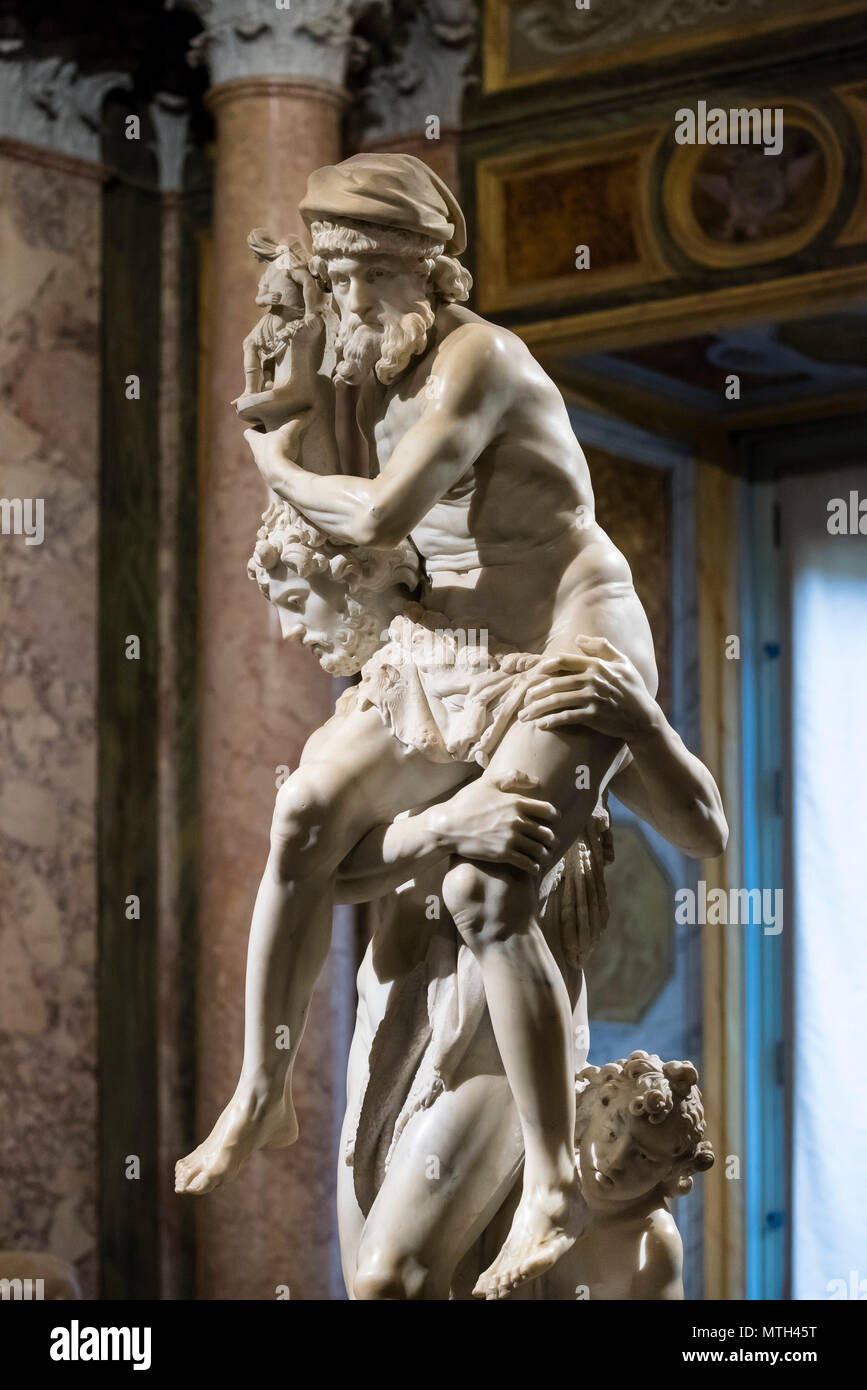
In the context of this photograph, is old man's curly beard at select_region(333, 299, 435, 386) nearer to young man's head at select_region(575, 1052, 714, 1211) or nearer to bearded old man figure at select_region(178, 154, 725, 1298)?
bearded old man figure at select_region(178, 154, 725, 1298)

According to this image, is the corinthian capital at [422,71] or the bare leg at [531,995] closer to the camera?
the bare leg at [531,995]

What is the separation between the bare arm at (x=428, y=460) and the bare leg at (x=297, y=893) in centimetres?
37

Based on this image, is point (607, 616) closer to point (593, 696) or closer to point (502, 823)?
point (593, 696)

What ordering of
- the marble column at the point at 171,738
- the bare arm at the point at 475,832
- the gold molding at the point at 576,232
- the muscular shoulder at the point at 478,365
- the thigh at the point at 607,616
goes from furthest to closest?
1. the marble column at the point at 171,738
2. the gold molding at the point at 576,232
3. the thigh at the point at 607,616
4. the muscular shoulder at the point at 478,365
5. the bare arm at the point at 475,832

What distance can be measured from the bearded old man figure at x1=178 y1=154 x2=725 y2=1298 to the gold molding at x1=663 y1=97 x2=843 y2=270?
9.19 ft

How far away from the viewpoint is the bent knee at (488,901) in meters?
3.33

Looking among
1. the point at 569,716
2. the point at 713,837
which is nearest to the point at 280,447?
the point at 569,716

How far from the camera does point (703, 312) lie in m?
6.32

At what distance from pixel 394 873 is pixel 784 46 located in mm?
3621

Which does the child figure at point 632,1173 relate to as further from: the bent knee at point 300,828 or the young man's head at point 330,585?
the young man's head at point 330,585

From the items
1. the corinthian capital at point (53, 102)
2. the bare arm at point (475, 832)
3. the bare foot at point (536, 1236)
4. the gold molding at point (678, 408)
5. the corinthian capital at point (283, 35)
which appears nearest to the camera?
the bare foot at point (536, 1236)

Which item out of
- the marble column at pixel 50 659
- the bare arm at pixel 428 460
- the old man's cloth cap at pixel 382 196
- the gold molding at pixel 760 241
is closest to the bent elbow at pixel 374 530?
the bare arm at pixel 428 460

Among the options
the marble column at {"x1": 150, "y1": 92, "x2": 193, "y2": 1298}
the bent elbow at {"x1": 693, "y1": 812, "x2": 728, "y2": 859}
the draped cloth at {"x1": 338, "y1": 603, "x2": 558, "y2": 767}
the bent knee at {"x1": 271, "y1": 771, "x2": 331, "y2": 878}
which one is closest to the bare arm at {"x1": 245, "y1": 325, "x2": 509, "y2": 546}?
the draped cloth at {"x1": 338, "y1": 603, "x2": 558, "y2": 767}

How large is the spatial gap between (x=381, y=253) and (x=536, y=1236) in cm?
167
